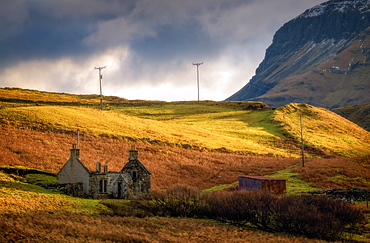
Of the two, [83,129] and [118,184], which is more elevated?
[83,129]

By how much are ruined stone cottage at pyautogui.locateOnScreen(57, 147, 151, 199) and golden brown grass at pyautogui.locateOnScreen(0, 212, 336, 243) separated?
29.6 ft

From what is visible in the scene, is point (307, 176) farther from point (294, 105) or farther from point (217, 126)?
point (294, 105)

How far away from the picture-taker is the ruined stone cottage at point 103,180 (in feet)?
157

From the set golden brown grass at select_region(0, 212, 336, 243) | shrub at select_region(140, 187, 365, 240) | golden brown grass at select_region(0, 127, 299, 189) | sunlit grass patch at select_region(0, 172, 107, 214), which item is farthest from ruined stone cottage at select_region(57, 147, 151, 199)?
golden brown grass at select_region(0, 127, 299, 189)

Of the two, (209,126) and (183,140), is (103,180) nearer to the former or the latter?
(183,140)

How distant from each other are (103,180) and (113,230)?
15317 mm

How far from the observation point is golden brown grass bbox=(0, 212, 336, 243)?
30516mm

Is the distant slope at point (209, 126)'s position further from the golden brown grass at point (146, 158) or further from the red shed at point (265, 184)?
the red shed at point (265, 184)

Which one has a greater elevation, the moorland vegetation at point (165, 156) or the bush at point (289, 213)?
the moorland vegetation at point (165, 156)

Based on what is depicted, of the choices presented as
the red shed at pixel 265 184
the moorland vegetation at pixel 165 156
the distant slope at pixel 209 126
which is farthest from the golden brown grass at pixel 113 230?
the distant slope at pixel 209 126

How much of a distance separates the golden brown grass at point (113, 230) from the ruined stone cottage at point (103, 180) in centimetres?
903

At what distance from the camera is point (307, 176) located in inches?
2849

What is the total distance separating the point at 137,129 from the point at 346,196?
59367mm

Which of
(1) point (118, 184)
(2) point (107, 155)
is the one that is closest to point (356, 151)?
(2) point (107, 155)
